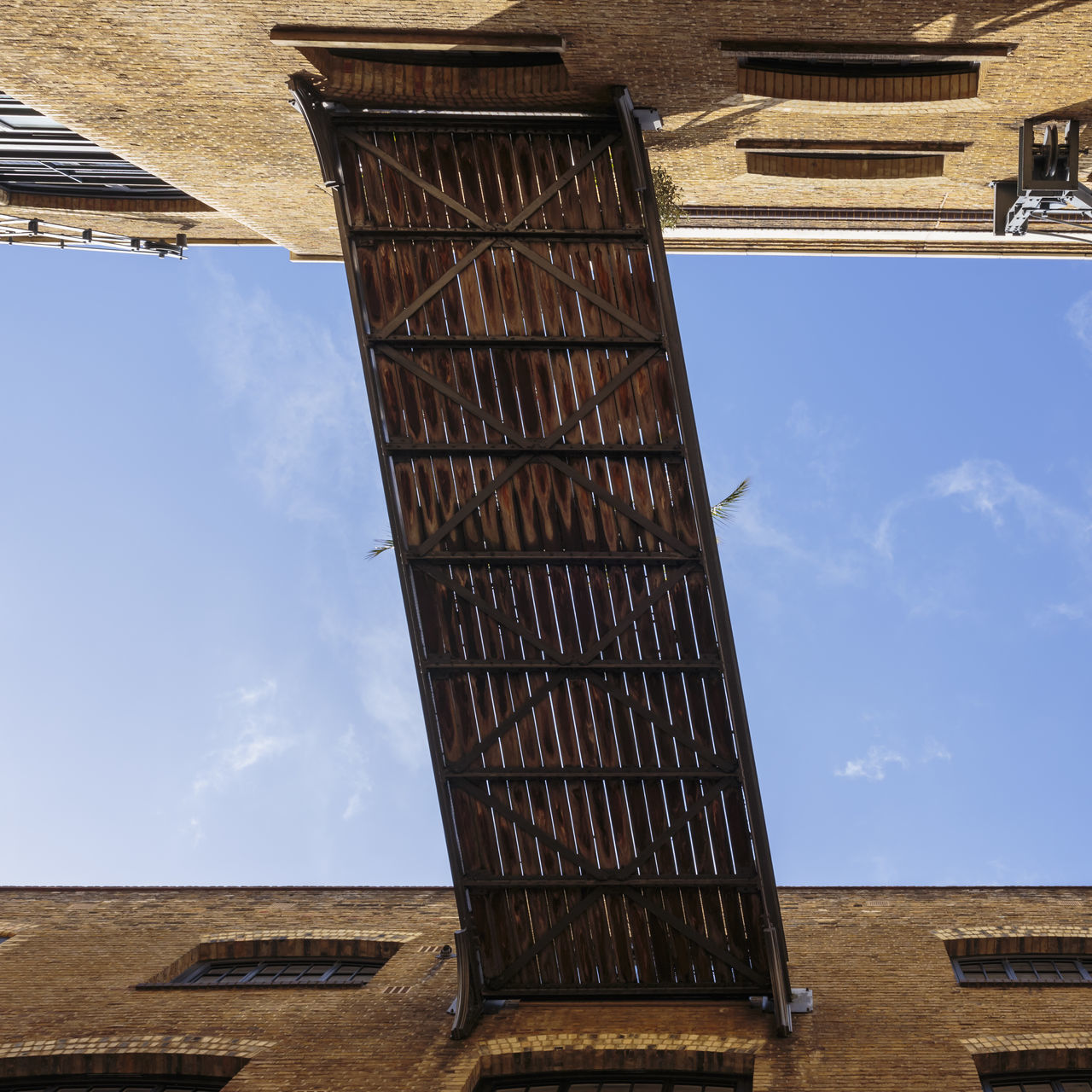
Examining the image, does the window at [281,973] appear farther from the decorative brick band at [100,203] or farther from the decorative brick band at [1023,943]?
the decorative brick band at [100,203]

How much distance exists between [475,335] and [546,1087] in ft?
26.9

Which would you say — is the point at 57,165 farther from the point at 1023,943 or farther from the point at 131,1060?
→ the point at 1023,943

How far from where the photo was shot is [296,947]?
14062mm

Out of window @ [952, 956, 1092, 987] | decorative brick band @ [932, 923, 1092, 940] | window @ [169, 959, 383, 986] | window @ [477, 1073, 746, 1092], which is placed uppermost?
window @ [169, 959, 383, 986]

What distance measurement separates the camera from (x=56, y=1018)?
11867mm

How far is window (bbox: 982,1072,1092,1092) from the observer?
10.1 m

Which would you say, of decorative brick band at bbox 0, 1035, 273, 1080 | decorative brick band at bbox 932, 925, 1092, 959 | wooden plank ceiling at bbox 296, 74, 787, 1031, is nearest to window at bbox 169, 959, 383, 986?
decorative brick band at bbox 0, 1035, 273, 1080

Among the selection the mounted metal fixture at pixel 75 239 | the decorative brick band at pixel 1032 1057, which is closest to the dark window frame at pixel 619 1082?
the decorative brick band at pixel 1032 1057

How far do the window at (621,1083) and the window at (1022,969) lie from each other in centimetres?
358

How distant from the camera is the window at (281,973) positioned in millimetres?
13102

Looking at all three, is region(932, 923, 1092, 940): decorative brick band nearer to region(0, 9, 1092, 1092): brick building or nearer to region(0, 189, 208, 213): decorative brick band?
region(0, 9, 1092, 1092): brick building

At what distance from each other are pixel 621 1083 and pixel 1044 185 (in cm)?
1060

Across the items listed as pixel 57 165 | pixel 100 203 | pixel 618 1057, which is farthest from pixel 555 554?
pixel 100 203

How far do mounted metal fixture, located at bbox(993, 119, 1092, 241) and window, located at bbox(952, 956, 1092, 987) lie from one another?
8959 millimetres
